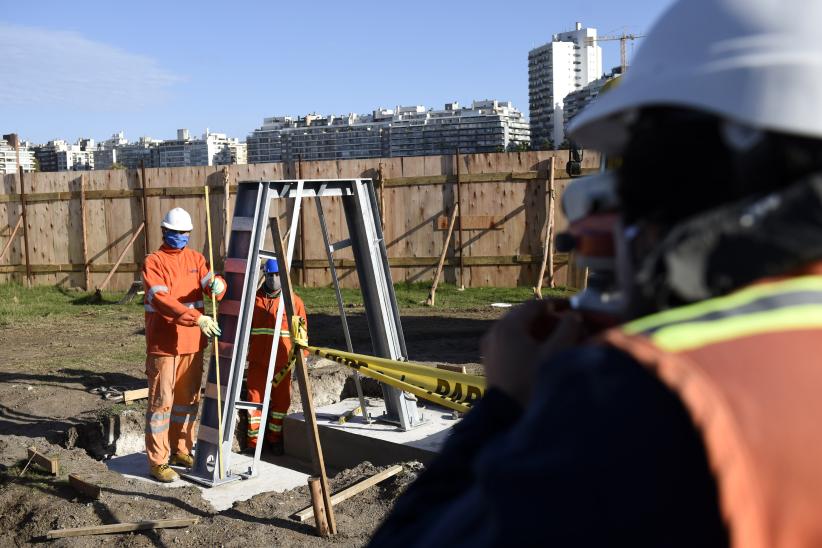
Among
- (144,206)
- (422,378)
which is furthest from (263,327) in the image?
(144,206)

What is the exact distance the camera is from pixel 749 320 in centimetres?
77

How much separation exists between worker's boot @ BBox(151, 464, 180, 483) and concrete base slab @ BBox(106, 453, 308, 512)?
1.9 inches

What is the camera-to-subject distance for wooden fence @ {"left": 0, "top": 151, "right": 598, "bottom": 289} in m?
17.0

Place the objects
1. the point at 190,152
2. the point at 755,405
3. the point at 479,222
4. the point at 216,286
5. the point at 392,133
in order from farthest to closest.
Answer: the point at 190,152 → the point at 392,133 → the point at 479,222 → the point at 216,286 → the point at 755,405

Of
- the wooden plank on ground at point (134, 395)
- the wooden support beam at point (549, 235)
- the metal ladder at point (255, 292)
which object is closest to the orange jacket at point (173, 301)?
the metal ladder at point (255, 292)

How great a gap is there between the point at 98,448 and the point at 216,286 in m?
2.36

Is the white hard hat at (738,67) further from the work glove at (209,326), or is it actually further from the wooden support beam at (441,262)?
the wooden support beam at (441,262)

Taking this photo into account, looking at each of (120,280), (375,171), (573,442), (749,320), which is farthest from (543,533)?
(120,280)

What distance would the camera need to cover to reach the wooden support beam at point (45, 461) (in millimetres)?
7070

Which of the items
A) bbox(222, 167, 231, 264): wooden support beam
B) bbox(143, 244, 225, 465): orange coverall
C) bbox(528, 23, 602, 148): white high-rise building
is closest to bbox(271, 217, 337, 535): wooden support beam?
bbox(143, 244, 225, 465): orange coverall

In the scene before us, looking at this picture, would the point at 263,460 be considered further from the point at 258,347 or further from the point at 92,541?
the point at 92,541

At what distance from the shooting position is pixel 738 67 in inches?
34.6

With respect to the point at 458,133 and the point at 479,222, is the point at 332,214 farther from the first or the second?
the point at 458,133

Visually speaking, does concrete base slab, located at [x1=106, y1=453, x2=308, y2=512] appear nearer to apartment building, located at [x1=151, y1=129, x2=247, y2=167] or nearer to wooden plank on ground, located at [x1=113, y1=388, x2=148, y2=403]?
wooden plank on ground, located at [x1=113, y1=388, x2=148, y2=403]
